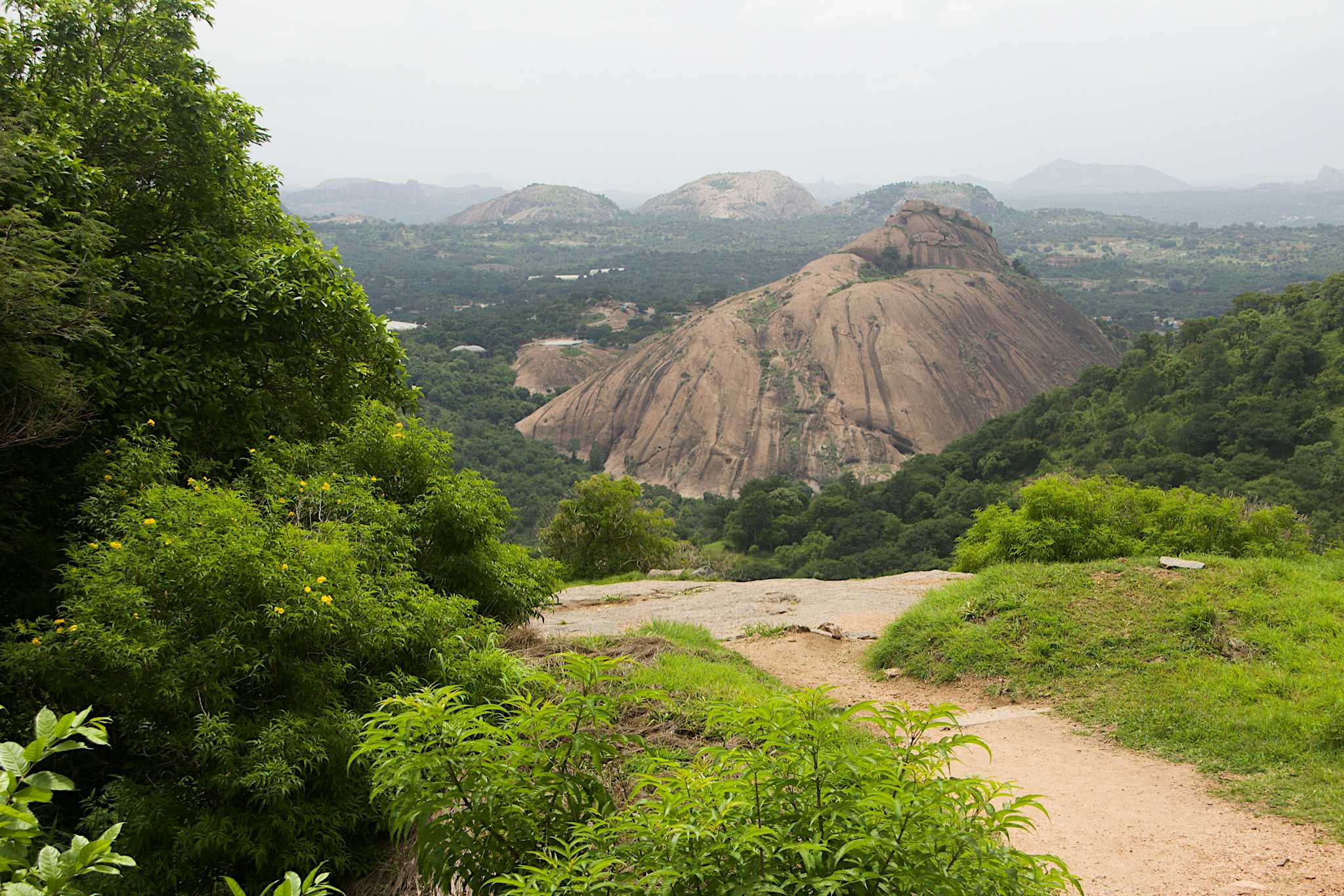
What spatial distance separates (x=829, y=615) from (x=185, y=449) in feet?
29.2

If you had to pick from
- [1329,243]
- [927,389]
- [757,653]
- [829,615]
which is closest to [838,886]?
[757,653]

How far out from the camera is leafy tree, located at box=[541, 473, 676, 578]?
21.1 meters

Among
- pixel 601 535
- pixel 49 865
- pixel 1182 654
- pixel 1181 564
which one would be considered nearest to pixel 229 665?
pixel 49 865

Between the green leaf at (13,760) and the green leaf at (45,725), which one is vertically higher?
the green leaf at (45,725)

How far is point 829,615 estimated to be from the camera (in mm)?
12375

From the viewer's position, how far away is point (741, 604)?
13766 mm

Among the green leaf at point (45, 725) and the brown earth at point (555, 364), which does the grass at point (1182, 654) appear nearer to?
the green leaf at point (45, 725)

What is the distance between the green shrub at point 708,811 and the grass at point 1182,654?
4055mm

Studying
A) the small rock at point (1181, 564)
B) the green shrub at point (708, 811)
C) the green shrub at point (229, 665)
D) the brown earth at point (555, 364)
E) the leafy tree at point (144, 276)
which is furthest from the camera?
the brown earth at point (555, 364)

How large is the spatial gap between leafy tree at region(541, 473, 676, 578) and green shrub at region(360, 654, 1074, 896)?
17505 millimetres

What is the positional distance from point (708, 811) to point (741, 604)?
1107 cm

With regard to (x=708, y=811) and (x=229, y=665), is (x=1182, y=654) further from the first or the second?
(x=229, y=665)

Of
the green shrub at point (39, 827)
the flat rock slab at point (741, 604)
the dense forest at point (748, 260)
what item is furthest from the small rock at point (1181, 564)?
the dense forest at point (748, 260)

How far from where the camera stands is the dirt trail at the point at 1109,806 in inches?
186
